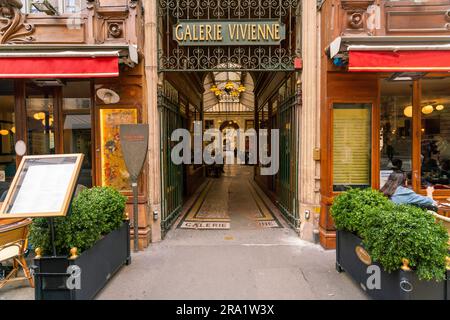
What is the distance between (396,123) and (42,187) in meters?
6.51

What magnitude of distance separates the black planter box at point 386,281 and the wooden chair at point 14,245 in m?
4.78

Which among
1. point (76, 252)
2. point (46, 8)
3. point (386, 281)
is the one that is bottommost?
point (386, 281)

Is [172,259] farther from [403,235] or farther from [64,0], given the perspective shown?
[64,0]

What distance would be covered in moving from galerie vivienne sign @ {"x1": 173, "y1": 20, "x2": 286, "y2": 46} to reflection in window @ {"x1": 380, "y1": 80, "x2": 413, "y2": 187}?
8.63ft

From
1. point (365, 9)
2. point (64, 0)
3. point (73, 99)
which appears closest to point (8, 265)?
point (73, 99)

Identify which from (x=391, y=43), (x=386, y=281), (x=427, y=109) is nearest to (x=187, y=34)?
(x=391, y=43)

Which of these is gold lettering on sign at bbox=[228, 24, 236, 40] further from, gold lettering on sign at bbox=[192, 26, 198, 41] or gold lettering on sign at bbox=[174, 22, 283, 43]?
gold lettering on sign at bbox=[192, 26, 198, 41]

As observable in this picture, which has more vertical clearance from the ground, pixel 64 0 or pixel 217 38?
pixel 64 0

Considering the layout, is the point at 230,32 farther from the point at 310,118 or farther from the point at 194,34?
the point at 310,118

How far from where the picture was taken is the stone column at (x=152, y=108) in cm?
580

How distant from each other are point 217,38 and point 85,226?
467 cm

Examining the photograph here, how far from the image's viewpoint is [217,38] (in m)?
6.02

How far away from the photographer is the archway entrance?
6.01 meters

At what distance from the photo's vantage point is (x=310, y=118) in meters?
5.83
